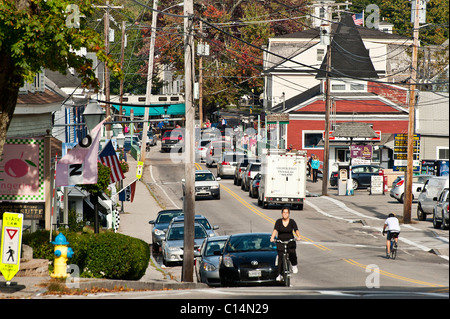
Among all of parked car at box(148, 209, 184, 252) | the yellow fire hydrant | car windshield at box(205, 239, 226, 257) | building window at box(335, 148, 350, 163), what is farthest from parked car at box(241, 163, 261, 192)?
the yellow fire hydrant

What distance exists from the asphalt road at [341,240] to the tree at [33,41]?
559 centimetres

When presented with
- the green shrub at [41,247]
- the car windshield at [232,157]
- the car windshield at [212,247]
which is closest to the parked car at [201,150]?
the car windshield at [232,157]

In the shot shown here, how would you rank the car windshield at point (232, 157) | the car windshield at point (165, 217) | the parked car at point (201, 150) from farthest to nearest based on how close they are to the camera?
1. the parked car at point (201, 150)
2. the car windshield at point (232, 157)
3. the car windshield at point (165, 217)

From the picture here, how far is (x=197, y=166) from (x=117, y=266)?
45699mm

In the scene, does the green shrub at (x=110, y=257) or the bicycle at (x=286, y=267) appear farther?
the green shrub at (x=110, y=257)

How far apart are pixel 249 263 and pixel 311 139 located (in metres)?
46.9

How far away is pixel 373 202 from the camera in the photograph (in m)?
41.8

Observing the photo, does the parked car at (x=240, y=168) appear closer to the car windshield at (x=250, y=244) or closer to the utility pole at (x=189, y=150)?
the utility pole at (x=189, y=150)

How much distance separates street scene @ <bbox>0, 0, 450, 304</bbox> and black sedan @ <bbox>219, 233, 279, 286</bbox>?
37 millimetres

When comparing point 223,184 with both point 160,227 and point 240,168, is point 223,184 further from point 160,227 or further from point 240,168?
point 160,227

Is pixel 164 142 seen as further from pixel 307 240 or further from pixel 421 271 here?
pixel 421 271

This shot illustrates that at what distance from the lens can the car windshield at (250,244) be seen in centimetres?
1784

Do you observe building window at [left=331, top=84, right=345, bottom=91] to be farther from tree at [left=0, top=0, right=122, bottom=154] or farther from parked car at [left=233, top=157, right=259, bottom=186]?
tree at [left=0, top=0, right=122, bottom=154]

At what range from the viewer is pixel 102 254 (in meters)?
16.9
